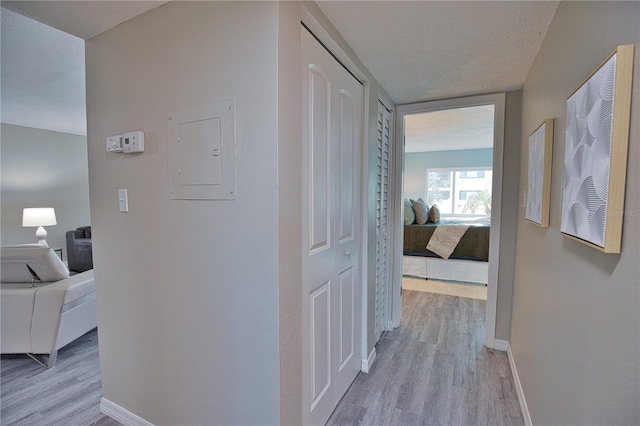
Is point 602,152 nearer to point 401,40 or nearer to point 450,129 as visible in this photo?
point 401,40

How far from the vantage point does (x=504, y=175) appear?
2365mm

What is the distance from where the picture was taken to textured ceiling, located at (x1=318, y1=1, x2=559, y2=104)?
1.31m

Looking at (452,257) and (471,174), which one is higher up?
(471,174)

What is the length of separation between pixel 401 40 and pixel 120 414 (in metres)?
2.63

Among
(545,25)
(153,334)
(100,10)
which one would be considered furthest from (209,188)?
(545,25)

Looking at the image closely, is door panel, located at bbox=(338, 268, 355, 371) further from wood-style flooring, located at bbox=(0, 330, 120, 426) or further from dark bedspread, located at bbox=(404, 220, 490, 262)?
dark bedspread, located at bbox=(404, 220, 490, 262)

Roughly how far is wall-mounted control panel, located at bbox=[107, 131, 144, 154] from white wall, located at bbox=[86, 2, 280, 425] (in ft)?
0.16

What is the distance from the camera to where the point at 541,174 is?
1.41 m

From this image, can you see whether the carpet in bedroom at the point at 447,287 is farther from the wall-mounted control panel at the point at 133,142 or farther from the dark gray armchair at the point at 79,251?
the dark gray armchair at the point at 79,251

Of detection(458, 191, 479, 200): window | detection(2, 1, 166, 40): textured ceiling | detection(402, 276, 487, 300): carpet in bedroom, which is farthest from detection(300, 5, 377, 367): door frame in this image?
detection(458, 191, 479, 200): window

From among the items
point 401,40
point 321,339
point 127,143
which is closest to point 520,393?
point 321,339

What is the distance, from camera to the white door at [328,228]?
4.41 ft

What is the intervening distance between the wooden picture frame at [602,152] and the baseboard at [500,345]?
1917 mm

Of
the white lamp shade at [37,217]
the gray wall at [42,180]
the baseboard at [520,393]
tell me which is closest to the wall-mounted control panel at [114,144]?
the baseboard at [520,393]
